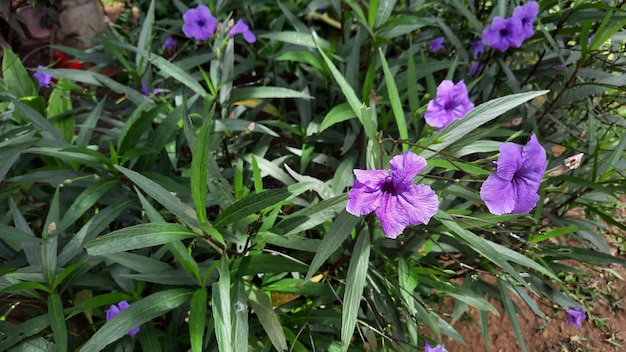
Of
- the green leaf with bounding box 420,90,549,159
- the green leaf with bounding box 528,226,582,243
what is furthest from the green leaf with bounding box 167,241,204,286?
the green leaf with bounding box 528,226,582,243

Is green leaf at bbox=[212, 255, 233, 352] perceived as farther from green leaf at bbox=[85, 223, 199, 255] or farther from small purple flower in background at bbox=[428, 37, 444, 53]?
small purple flower in background at bbox=[428, 37, 444, 53]

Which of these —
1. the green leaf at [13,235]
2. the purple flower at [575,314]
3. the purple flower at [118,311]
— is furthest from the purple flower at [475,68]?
the green leaf at [13,235]

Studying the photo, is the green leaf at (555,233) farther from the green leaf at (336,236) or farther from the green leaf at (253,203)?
the green leaf at (253,203)

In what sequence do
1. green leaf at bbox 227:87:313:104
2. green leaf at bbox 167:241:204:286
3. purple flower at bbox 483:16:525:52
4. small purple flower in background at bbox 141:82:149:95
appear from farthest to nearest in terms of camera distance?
small purple flower in background at bbox 141:82:149:95, green leaf at bbox 227:87:313:104, purple flower at bbox 483:16:525:52, green leaf at bbox 167:241:204:286

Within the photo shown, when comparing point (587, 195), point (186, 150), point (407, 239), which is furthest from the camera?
point (186, 150)

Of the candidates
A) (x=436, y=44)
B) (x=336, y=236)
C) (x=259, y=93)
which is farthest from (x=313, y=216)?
(x=436, y=44)

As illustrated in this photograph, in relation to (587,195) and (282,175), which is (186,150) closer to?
(282,175)

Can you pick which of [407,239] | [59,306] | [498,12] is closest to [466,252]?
[407,239]
